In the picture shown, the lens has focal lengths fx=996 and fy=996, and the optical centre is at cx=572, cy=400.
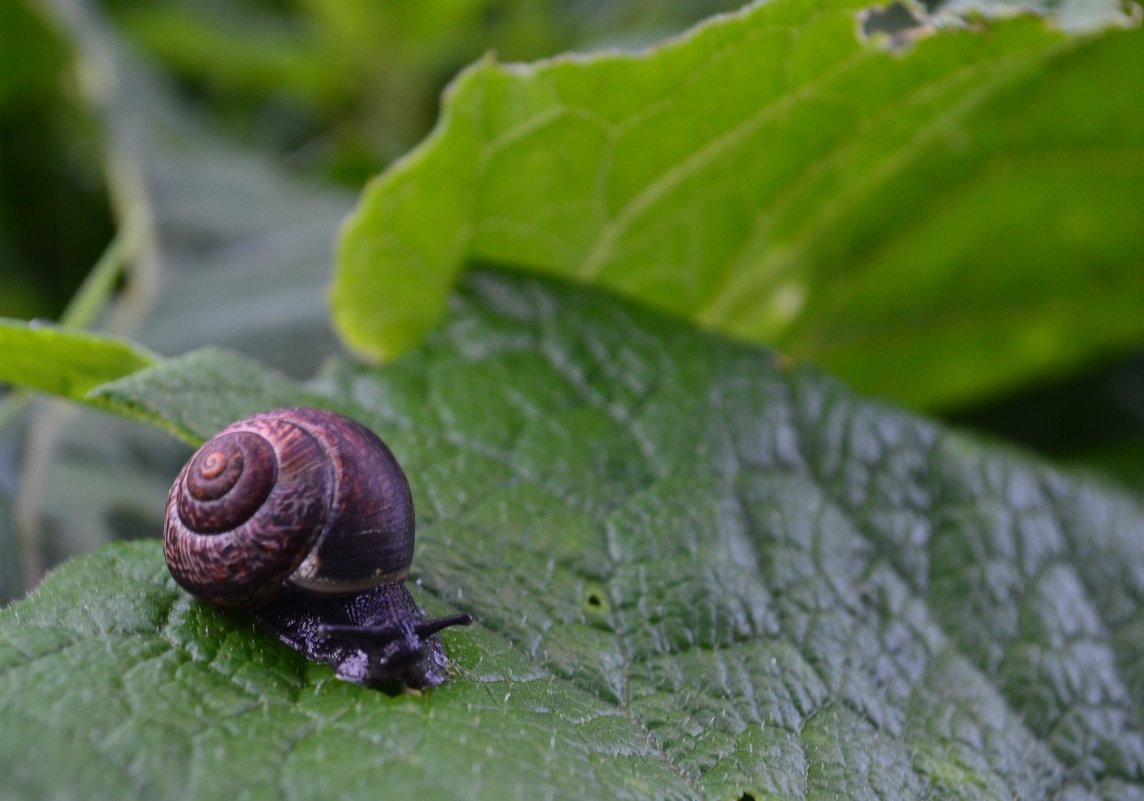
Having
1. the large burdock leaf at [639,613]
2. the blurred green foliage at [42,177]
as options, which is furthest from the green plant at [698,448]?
the blurred green foliage at [42,177]

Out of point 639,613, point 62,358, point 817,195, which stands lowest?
point 639,613

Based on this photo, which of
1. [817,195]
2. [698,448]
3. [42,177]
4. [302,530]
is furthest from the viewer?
[42,177]

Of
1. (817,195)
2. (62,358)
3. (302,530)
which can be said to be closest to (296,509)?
(302,530)

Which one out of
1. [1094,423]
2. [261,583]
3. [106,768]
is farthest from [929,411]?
[106,768]

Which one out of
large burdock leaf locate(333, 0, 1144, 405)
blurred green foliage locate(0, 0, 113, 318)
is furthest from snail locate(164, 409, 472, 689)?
blurred green foliage locate(0, 0, 113, 318)

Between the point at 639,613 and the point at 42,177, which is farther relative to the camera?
the point at 42,177

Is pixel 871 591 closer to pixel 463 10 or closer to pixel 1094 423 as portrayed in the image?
pixel 1094 423

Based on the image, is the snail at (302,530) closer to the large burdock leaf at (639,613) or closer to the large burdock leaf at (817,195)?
the large burdock leaf at (639,613)

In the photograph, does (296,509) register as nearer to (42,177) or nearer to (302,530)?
(302,530)
